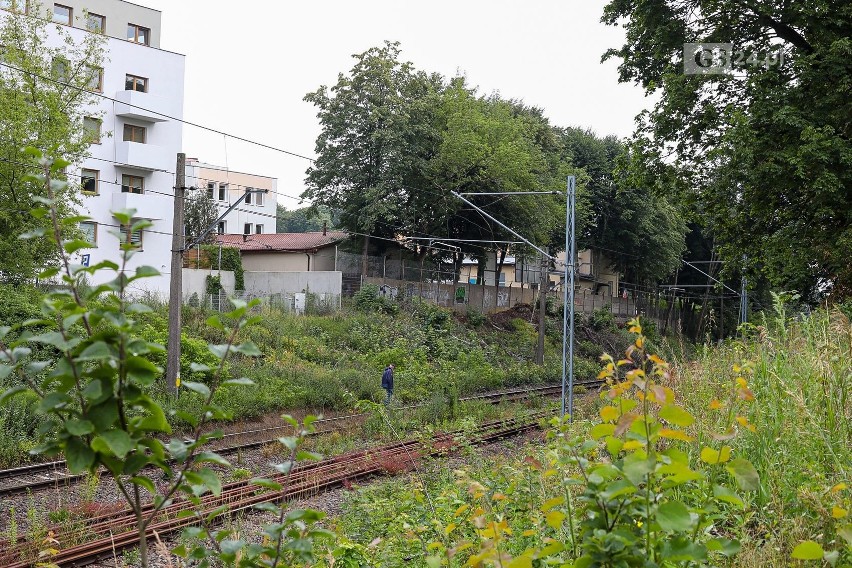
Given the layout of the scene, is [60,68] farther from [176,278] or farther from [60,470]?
[60,470]

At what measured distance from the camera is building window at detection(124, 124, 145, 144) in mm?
37969

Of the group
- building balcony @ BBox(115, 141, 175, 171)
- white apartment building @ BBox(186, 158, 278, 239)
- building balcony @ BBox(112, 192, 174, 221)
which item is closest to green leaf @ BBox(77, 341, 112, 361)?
building balcony @ BBox(112, 192, 174, 221)

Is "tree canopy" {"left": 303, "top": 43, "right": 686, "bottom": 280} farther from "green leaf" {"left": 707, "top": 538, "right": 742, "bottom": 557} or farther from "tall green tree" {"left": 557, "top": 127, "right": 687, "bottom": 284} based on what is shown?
"green leaf" {"left": 707, "top": 538, "right": 742, "bottom": 557}

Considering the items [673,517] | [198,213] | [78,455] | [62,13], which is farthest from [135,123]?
[673,517]

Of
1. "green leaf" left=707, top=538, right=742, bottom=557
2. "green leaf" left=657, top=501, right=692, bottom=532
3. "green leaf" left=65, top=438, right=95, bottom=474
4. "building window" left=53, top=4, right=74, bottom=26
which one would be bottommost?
"green leaf" left=707, top=538, right=742, bottom=557

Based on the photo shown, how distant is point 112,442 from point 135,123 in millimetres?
39467

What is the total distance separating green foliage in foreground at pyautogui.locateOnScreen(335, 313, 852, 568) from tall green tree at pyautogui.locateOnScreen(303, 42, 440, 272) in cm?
3257

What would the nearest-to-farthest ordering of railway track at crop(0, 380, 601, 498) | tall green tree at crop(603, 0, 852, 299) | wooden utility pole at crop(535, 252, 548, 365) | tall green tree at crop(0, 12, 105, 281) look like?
railway track at crop(0, 380, 601, 498) < tall green tree at crop(603, 0, 852, 299) < tall green tree at crop(0, 12, 105, 281) < wooden utility pole at crop(535, 252, 548, 365)

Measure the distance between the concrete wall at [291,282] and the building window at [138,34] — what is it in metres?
14.3

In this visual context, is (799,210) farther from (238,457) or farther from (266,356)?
(266,356)

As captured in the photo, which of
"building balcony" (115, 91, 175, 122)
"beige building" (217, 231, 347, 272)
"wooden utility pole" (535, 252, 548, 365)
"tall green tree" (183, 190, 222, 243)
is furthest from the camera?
"tall green tree" (183, 190, 222, 243)

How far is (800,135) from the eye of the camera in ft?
52.1

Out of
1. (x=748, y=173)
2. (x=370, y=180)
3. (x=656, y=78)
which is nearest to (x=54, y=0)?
(x=370, y=180)

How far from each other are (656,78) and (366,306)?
70.7 ft
